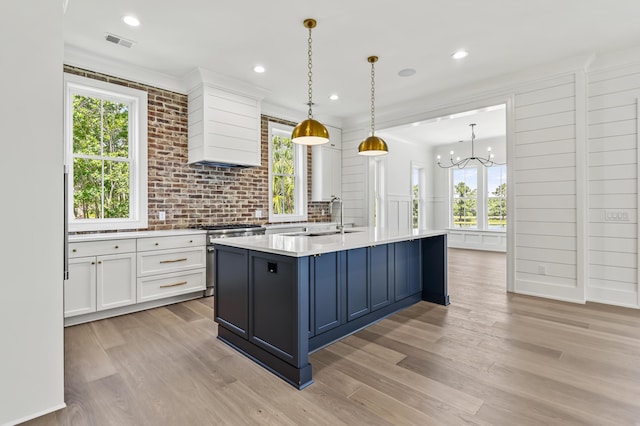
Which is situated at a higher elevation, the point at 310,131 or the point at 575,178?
the point at 310,131

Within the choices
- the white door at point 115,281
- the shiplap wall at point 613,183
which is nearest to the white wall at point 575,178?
the shiplap wall at point 613,183

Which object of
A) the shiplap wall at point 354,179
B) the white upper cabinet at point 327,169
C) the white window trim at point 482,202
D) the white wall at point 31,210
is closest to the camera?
the white wall at point 31,210

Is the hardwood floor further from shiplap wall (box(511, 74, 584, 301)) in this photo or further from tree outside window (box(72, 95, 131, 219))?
tree outside window (box(72, 95, 131, 219))

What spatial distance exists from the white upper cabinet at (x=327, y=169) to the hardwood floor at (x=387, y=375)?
11.1ft

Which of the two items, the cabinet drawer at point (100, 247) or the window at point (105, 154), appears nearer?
the cabinet drawer at point (100, 247)

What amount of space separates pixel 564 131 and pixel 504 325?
8.62ft

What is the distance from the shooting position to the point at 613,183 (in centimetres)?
380

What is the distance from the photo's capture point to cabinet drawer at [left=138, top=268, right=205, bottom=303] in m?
3.64

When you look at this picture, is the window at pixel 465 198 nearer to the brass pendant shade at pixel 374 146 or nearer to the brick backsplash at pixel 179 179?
the brass pendant shade at pixel 374 146

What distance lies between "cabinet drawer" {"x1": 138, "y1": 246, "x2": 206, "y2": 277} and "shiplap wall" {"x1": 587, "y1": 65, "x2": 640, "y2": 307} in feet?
16.1

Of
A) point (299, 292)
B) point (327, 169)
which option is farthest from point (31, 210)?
point (327, 169)

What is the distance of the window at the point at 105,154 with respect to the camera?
3.71 meters

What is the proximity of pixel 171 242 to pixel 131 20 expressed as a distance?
2342 mm

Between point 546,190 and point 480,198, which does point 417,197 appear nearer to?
point 480,198
